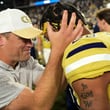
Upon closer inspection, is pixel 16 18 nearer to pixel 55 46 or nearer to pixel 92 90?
pixel 55 46

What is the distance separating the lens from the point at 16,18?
7.30 ft

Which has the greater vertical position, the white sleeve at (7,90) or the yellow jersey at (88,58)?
the yellow jersey at (88,58)

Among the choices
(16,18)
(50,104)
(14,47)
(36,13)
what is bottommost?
(36,13)

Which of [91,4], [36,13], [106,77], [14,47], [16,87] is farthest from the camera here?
[36,13]

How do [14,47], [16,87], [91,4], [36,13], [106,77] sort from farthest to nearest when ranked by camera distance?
[36,13] → [91,4] → [14,47] → [16,87] → [106,77]

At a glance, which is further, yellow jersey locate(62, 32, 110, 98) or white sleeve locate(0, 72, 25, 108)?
white sleeve locate(0, 72, 25, 108)

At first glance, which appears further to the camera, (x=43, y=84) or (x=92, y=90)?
(x=43, y=84)

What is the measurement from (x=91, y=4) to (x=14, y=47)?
1310 centimetres

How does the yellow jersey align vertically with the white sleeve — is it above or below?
above

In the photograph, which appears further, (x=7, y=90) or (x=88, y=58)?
(x=7, y=90)

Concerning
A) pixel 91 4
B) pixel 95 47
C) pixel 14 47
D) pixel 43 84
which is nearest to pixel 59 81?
pixel 43 84

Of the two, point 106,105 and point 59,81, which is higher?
point 106,105

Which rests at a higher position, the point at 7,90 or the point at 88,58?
the point at 88,58

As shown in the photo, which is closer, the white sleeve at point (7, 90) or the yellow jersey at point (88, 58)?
the yellow jersey at point (88, 58)
